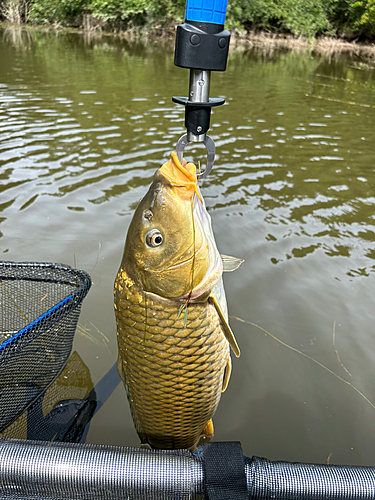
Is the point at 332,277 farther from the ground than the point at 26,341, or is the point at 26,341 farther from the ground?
the point at 26,341

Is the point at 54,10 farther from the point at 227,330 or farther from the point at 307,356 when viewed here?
the point at 227,330

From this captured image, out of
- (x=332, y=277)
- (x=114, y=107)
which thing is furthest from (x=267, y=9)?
(x=332, y=277)

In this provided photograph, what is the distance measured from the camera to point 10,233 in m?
3.67

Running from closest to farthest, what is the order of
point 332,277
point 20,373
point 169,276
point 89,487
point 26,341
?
point 89,487, point 169,276, point 26,341, point 20,373, point 332,277

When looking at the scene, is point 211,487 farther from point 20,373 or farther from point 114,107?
point 114,107

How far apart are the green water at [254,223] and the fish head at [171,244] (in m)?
1.10

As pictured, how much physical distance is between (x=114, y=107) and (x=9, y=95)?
2399 mm

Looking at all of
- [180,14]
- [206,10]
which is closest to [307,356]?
[206,10]

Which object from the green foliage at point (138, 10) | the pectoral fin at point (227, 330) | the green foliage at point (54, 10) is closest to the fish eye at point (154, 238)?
the pectoral fin at point (227, 330)

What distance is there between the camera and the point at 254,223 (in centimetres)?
405

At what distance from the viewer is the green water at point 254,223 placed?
2203mm

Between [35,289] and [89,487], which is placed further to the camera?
[35,289]

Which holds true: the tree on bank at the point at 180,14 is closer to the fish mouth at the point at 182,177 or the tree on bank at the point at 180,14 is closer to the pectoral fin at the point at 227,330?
the fish mouth at the point at 182,177

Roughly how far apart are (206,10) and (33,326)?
124cm
